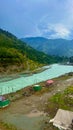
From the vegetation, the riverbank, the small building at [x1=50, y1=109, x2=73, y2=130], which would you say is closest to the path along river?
the riverbank

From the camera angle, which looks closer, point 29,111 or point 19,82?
point 29,111

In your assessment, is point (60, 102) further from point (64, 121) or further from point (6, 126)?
point (6, 126)

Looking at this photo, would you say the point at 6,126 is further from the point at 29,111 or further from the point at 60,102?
the point at 60,102

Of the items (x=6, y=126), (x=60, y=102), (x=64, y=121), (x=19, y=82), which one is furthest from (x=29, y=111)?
(x=19, y=82)

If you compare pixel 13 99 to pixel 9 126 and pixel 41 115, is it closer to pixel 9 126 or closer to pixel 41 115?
pixel 41 115

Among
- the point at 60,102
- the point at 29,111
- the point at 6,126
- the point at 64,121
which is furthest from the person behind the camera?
the point at 60,102

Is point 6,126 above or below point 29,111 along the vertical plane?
below

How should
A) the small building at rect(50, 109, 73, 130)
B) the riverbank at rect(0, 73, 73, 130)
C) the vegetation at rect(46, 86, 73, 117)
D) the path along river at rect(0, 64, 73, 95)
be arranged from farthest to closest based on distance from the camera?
the path along river at rect(0, 64, 73, 95)
the vegetation at rect(46, 86, 73, 117)
the riverbank at rect(0, 73, 73, 130)
the small building at rect(50, 109, 73, 130)

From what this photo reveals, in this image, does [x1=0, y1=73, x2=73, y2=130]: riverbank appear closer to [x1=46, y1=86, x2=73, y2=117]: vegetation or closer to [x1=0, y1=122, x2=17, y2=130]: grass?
[x1=46, y1=86, x2=73, y2=117]: vegetation

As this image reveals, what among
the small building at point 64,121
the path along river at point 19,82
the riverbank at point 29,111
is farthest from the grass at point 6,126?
the path along river at point 19,82

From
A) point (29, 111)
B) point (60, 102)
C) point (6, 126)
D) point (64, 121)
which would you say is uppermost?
point (64, 121)

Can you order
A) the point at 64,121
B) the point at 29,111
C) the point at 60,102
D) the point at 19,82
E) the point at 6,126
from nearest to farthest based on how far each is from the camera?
the point at 64,121
the point at 6,126
the point at 29,111
the point at 60,102
the point at 19,82
